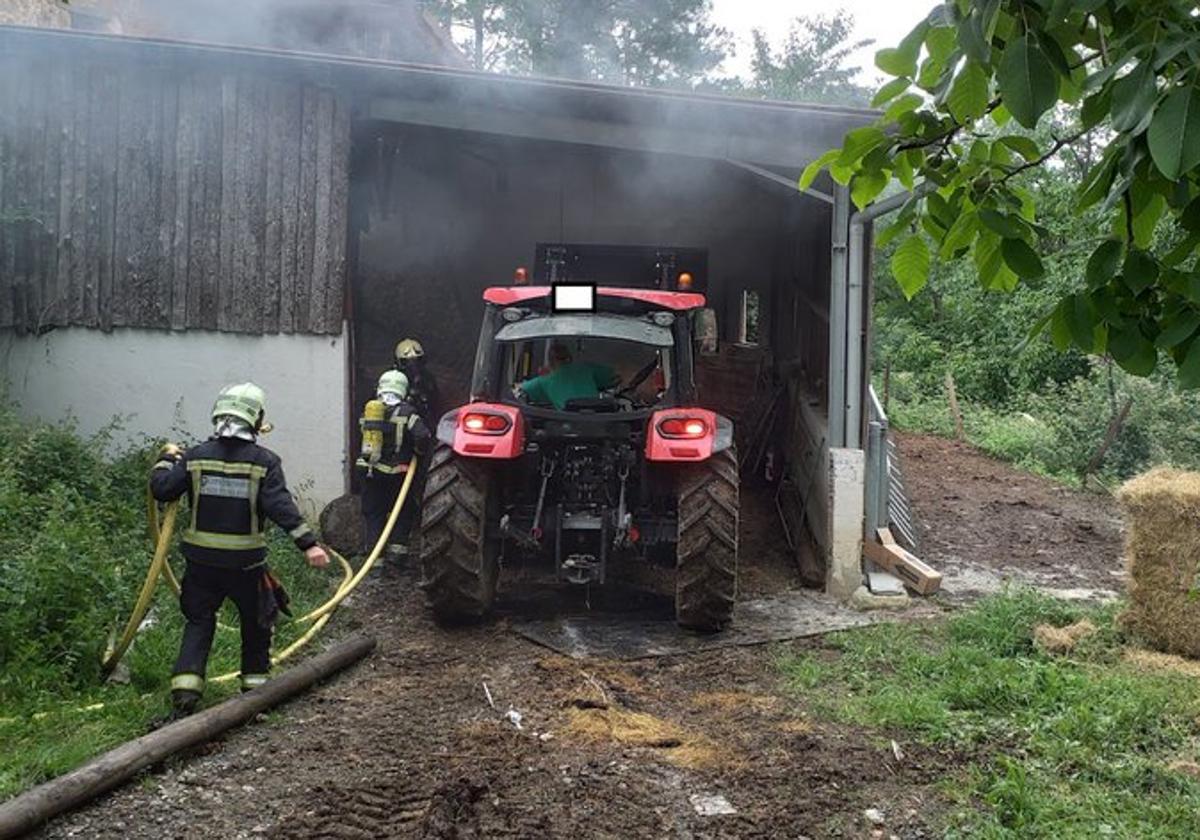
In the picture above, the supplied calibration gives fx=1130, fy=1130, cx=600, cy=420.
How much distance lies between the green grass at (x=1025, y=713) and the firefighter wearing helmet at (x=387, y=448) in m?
3.44

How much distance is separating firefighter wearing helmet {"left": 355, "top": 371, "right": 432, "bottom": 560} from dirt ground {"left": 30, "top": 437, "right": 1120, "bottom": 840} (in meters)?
1.56

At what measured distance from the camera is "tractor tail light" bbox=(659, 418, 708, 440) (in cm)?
709

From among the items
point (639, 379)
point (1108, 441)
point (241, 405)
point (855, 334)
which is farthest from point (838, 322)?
point (1108, 441)

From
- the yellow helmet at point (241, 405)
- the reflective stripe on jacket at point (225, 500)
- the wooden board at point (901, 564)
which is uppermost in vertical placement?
the yellow helmet at point (241, 405)

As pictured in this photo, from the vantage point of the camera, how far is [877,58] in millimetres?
2092

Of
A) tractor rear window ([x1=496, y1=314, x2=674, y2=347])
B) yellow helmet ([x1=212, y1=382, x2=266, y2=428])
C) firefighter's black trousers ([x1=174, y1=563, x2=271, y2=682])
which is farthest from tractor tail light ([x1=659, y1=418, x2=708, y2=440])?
firefighter's black trousers ([x1=174, y1=563, x2=271, y2=682])

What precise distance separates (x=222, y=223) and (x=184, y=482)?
4458 millimetres

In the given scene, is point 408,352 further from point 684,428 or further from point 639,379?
point 684,428

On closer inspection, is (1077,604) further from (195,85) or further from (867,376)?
(195,85)

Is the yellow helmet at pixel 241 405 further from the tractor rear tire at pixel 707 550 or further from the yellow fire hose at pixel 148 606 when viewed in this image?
the tractor rear tire at pixel 707 550

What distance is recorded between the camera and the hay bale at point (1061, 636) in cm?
652

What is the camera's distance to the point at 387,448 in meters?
8.71

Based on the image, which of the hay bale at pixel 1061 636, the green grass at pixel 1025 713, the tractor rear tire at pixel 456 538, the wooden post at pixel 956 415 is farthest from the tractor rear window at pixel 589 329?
the wooden post at pixel 956 415

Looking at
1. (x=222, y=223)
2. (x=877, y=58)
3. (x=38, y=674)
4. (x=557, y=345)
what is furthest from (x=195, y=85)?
(x=877, y=58)
